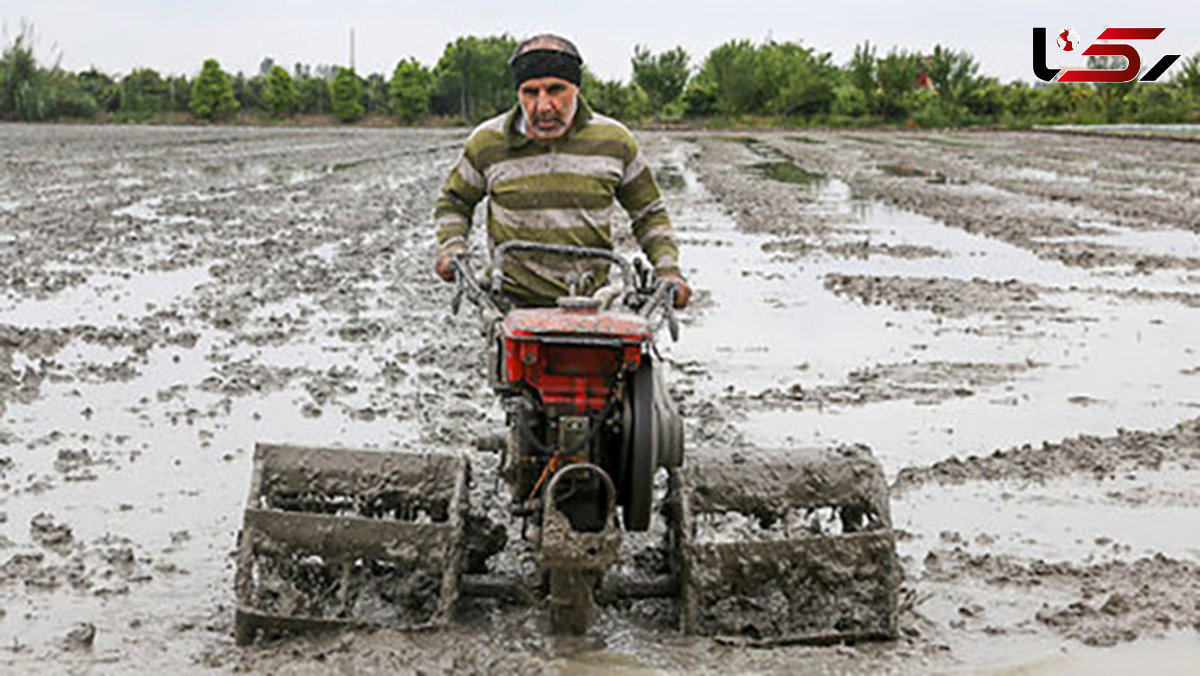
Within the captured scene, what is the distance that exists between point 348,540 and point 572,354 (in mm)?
952

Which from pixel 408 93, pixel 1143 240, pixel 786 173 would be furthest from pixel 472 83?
pixel 1143 240

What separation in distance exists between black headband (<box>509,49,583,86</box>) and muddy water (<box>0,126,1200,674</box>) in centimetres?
166

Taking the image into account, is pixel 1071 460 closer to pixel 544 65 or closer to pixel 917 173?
pixel 544 65

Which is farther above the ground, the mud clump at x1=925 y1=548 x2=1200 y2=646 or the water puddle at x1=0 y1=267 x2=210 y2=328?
the water puddle at x1=0 y1=267 x2=210 y2=328

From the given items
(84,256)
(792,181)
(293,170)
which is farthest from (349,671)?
(293,170)

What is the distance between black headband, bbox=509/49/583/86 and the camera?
4375 mm

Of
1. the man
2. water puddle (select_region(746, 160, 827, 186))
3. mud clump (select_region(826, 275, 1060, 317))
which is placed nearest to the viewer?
the man

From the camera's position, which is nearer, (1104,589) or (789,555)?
(789,555)

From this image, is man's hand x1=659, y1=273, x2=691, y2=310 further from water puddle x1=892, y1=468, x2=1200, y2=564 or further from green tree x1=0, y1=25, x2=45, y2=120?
green tree x1=0, y1=25, x2=45, y2=120

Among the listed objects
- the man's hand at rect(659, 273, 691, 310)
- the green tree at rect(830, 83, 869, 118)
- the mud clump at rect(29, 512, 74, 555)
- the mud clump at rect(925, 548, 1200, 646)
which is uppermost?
the green tree at rect(830, 83, 869, 118)

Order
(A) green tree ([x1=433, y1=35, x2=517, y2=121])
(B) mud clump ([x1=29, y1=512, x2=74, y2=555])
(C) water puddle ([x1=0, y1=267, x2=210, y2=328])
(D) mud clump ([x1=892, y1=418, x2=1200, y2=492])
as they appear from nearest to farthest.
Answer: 1. (B) mud clump ([x1=29, y1=512, x2=74, y2=555])
2. (D) mud clump ([x1=892, y1=418, x2=1200, y2=492])
3. (C) water puddle ([x1=0, y1=267, x2=210, y2=328])
4. (A) green tree ([x1=433, y1=35, x2=517, y2=121])

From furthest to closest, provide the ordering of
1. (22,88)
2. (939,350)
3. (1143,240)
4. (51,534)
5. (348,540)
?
(22,88) < (1143,240) < (939,350) < (51,534) < (348,540)

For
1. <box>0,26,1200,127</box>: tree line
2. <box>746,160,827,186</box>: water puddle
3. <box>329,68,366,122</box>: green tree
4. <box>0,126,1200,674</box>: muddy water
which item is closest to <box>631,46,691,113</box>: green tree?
<box>0,26,1200,127</box>: tree line

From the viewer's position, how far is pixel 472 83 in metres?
75.5
